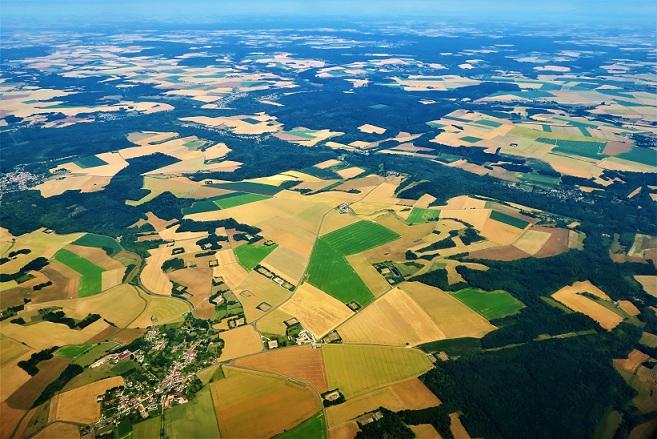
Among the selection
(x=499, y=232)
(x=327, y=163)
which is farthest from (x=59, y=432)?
(x=327, y=163)

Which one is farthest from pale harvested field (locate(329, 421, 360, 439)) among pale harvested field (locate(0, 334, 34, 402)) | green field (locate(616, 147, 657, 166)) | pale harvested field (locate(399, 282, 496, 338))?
green field (locate(616, 147, 657, 166))

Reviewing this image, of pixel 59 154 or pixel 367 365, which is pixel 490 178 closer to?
pixel 367 365

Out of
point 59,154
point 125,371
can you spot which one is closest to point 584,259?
point 125,371

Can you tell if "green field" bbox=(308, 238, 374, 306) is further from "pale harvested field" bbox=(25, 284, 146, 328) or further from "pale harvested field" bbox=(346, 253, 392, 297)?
"pale harvested field" bbox=(25, 284, 146, 328)

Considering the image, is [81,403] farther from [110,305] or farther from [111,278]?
[111,278]

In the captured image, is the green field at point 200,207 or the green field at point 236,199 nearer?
the green field at point 200,207

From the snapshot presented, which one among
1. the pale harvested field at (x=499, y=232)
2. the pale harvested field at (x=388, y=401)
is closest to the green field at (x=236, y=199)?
the pale harvested field at (x=499, y=232)

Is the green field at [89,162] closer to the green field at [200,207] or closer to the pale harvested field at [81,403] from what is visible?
the green field at [200,207]

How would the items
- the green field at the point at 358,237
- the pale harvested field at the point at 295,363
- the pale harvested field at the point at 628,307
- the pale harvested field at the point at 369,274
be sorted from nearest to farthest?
the pale harvested field at the point at 295,363
the pale harvested field at the point at 628,307
the pale harvested field at the point at 369,274
the green field at the point at 358,237
